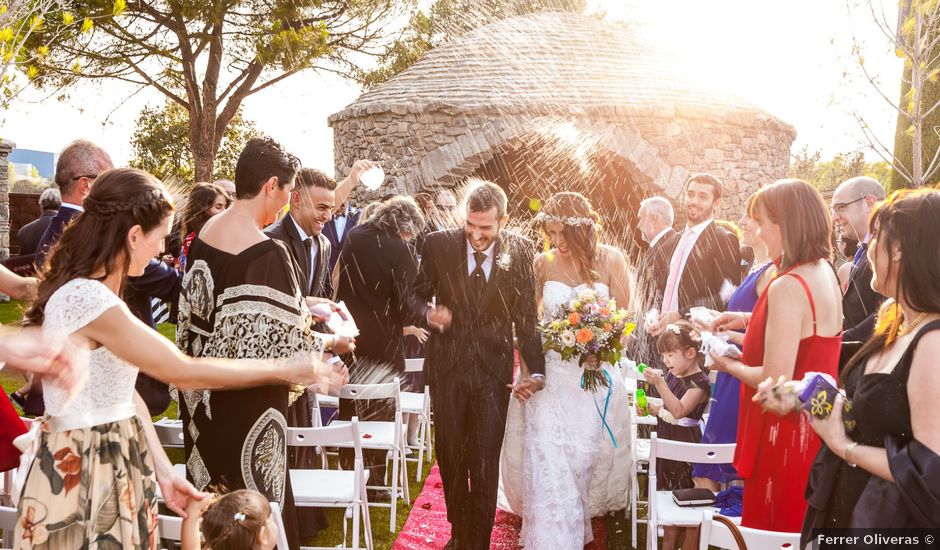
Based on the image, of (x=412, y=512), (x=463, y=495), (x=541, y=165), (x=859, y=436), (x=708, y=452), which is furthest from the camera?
(x=541, y=165)

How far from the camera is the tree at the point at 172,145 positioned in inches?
1048

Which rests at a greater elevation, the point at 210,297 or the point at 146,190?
the point at 146,190

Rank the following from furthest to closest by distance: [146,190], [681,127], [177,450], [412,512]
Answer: [681,127]
[177,450]
[412,512]
[146,190]

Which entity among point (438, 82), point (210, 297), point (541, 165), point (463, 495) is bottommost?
point (463, 495)

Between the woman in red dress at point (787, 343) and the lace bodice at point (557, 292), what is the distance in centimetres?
180

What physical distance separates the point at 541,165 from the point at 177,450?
15008 millimetres

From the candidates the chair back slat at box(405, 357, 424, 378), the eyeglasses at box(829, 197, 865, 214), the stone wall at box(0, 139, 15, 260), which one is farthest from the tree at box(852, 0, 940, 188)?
the stone wall at box(0, 139, 15, 260)

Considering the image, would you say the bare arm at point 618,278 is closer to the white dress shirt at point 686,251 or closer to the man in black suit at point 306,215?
the white dress shirt at point 686,251

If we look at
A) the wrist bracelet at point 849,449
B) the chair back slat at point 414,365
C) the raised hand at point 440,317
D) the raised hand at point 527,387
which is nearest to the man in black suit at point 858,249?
the raised hand at point 527,387

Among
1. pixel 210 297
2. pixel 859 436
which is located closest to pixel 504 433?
pixel 210 297

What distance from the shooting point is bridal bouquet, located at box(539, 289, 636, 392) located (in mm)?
5340

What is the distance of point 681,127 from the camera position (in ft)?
55.9

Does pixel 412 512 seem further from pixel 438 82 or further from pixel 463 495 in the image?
pixel 438 82

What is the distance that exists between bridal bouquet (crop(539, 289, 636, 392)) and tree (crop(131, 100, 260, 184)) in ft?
73.9
